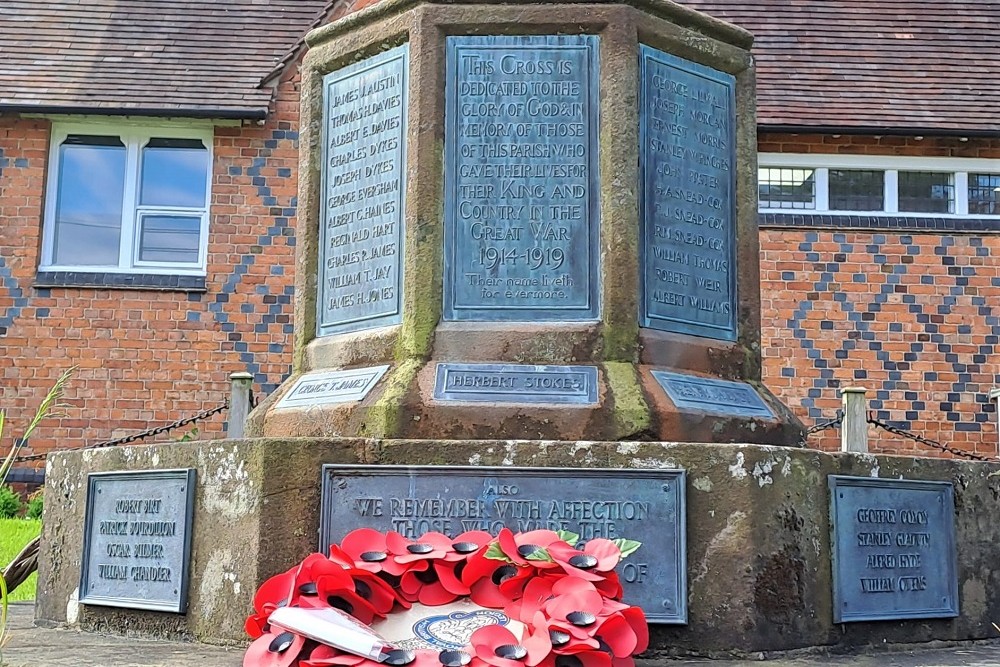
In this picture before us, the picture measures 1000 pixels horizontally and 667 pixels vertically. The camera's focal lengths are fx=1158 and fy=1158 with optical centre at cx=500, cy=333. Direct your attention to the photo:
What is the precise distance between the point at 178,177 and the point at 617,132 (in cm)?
1038

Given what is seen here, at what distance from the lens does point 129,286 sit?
43.0 ft

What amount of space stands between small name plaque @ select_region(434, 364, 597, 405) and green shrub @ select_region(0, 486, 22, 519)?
850 cm

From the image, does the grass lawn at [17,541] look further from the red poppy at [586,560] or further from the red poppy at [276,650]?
the red poppy at [586,560]

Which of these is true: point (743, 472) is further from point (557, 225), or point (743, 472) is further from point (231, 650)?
point (231, 650)

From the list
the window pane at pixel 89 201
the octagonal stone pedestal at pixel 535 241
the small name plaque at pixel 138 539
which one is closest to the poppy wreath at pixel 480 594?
the octagonal stone pedestal at pixel 535 241

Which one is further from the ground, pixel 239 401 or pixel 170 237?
pixel 170 237

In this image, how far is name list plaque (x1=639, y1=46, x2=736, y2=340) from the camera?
14.3 feet

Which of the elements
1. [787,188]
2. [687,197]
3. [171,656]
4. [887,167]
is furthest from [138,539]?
[887,167]

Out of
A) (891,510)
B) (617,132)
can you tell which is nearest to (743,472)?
(891,510)

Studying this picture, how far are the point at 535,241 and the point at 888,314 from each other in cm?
1004

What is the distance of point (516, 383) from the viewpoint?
4004 mm

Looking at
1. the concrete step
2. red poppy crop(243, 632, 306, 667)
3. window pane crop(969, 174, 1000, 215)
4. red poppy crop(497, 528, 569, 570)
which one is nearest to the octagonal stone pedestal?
red poppy crop(497, 528, 569, 570)

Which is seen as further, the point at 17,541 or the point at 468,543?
the point at 17,541

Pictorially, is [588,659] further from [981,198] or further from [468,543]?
[981,198]
